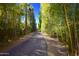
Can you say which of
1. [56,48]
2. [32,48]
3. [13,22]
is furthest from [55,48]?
[13,22]

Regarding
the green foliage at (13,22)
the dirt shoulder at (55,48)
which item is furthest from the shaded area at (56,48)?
the green foliage at (13,22)

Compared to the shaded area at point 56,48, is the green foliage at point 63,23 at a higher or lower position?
higher

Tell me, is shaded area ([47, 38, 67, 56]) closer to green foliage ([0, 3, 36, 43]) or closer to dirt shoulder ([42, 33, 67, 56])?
dirt shoulder ([42, 33, 67, 56])

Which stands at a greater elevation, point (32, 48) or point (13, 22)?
point (13, 22)

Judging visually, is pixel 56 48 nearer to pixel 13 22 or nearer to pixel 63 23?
pixel 63 23

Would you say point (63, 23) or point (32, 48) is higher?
point (63, 23)

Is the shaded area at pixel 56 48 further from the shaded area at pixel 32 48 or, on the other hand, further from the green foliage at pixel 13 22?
the green foliage at pixel 13 22

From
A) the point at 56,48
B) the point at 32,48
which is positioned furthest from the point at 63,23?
the point at 32,48

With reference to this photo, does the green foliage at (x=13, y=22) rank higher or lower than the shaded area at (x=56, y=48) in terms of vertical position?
higher

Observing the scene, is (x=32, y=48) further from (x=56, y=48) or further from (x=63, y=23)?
(x=63, y=23)

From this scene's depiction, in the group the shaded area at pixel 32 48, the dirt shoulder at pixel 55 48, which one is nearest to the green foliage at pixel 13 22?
the shaded area at pixel 32 48

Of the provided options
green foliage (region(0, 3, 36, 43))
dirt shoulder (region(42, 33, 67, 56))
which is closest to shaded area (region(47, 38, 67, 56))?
dirt shoulder (region(42, 33, 67, 56))

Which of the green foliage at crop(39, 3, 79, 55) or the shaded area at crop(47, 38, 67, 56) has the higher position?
the green foliage at crop(39, 3, 79, 55)

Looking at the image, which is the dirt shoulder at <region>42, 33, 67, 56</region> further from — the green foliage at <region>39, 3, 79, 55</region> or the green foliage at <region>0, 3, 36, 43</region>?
the green foliage at <region>0, 3, 36, 43</region>
